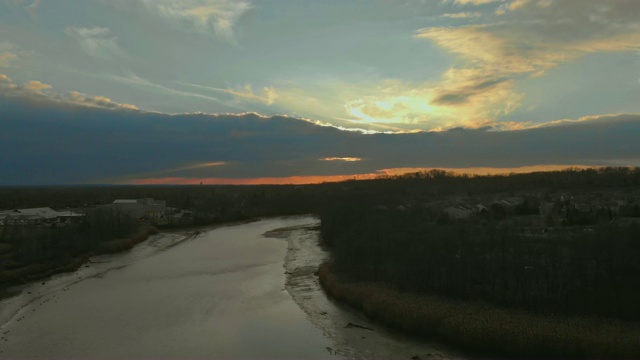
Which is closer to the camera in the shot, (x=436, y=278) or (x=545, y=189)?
(x=436, y=278)

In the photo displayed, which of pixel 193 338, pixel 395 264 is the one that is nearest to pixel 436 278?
pixel 395 264

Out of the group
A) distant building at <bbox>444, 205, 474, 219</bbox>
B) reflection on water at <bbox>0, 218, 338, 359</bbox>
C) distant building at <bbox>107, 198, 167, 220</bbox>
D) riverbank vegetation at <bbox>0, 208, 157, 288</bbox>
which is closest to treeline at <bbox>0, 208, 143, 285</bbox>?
riverbank vegetation at <bbox>0, 208, 157, 288</bbox>

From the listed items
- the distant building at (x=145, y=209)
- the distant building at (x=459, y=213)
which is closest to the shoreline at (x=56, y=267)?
the distant building at (x=145, y=209)

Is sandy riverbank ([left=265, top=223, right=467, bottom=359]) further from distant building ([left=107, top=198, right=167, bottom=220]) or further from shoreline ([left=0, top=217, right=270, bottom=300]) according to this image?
distant building ([left=107, top=198, right=167, bottom=220])

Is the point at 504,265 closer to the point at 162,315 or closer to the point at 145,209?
the point at 162,315

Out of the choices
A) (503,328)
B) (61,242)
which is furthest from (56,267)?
(503,328)

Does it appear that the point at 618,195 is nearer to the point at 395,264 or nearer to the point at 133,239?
the point at 395,264
